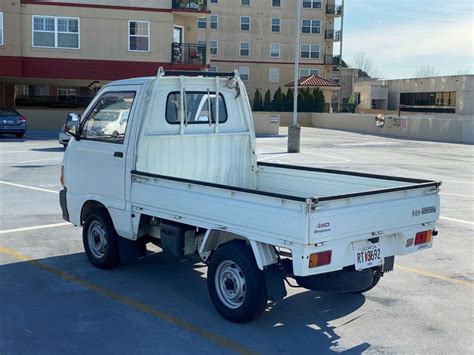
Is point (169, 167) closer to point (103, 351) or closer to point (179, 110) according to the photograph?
point (179, 110)

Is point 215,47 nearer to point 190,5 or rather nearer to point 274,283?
point 190,5

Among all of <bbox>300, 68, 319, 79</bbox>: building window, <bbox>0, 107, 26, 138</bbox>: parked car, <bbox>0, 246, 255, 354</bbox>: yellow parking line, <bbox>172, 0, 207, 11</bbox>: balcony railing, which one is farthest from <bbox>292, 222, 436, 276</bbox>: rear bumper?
<bbox>300, 68, 319, 79</bbox>: building window

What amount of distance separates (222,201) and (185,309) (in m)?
1.30

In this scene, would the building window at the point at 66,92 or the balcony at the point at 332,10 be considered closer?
the building window at the point at 66,92

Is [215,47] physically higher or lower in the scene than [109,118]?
higher

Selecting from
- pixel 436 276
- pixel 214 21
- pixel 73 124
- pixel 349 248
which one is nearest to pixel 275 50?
pixel 214 21

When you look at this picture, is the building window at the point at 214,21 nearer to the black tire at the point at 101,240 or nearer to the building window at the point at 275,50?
the building window at the point at 275,50

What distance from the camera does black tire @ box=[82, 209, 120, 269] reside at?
7.33 m

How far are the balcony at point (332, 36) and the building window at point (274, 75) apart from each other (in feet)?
22.6

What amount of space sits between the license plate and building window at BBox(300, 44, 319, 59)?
213 feet

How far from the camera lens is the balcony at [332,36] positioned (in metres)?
69.1

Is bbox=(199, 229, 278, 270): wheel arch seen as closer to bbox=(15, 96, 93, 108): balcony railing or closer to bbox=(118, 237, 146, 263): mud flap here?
bbox=(118, 237, 146, 263): mud flap

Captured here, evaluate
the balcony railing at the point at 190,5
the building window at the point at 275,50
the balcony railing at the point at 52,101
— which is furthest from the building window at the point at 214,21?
the balcony railing at the point at 190,5

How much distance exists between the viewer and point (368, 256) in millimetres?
5633
